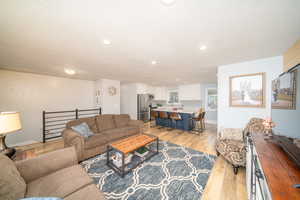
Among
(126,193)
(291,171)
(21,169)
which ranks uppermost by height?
(291,171)

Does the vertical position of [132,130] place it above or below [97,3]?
below

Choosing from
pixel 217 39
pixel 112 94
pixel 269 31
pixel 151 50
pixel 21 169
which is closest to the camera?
pixel 21 169

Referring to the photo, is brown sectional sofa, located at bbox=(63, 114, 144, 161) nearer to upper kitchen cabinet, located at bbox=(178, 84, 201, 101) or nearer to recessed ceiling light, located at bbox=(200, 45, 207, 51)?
recessed ceiling light, located at bbox=(200, 45, 207, 51)

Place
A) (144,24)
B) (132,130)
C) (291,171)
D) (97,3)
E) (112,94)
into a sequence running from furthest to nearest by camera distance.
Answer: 1. (112,94)
2. (132,130)
3. (144,24)
4. (97,3)
5. (291,171)

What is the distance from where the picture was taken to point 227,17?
3.87 ft

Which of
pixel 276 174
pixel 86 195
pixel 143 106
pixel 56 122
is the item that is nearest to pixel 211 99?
pixel 143 106

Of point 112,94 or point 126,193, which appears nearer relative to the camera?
point 126,193

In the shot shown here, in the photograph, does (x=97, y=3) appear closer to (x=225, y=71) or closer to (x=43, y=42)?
(x=43, y=42)

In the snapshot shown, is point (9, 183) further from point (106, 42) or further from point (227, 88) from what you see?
point (227, 88)

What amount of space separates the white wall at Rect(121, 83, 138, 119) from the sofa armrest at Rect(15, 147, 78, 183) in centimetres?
443

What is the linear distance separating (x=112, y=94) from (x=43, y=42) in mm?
3286

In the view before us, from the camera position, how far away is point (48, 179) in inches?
46.5

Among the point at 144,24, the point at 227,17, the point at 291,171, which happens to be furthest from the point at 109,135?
the point at 227,17

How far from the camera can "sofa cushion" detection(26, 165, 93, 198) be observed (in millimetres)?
1011
